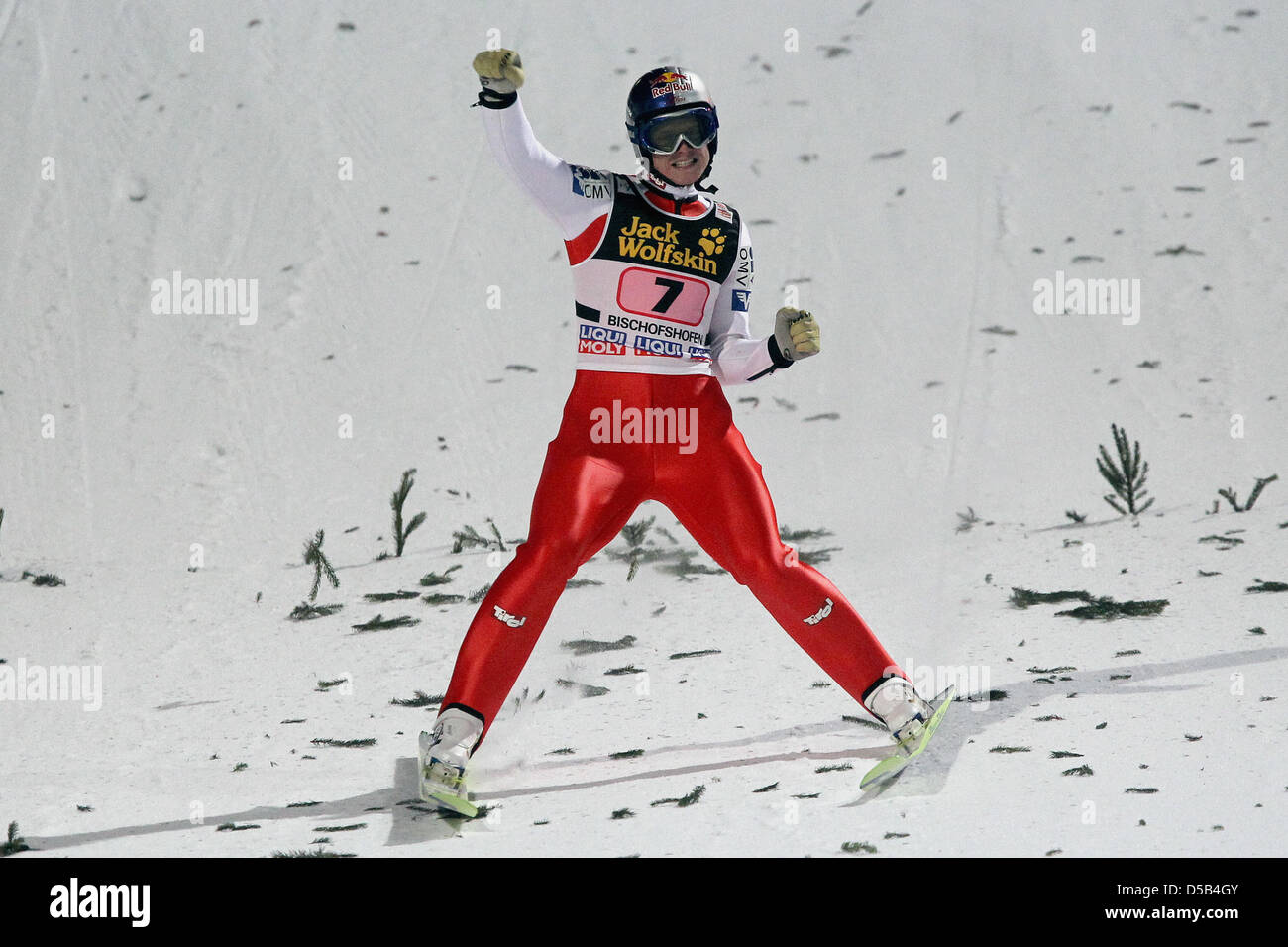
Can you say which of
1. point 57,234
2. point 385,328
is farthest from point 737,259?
point 57,234

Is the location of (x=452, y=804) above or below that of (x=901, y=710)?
below

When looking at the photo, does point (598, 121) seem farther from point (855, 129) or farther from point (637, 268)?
point (637, 268)

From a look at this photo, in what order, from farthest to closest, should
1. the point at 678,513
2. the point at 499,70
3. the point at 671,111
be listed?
the point at 678,513 → the point at 671,111 → the point at 499,70

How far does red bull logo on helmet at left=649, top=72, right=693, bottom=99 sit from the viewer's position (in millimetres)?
4031

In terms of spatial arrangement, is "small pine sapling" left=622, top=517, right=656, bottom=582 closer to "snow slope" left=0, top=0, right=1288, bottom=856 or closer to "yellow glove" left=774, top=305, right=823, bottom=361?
"snow slope" left=0, top=0, right=1288, bottom=856

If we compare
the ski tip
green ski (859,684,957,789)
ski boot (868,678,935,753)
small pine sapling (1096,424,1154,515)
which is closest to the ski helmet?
ski boot (868,678,935,753)

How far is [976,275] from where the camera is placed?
29.1ft

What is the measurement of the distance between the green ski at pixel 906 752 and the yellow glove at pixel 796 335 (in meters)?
1.17

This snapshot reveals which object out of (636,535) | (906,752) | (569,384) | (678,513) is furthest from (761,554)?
(569,384)

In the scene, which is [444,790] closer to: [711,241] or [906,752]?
[906,752]

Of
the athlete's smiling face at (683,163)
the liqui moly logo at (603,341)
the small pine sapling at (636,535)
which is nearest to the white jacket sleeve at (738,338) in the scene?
the athlete's smiling face at (683,163)

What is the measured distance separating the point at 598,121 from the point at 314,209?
2.08m

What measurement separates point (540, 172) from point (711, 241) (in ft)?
1.86

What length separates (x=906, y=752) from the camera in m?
3.96
